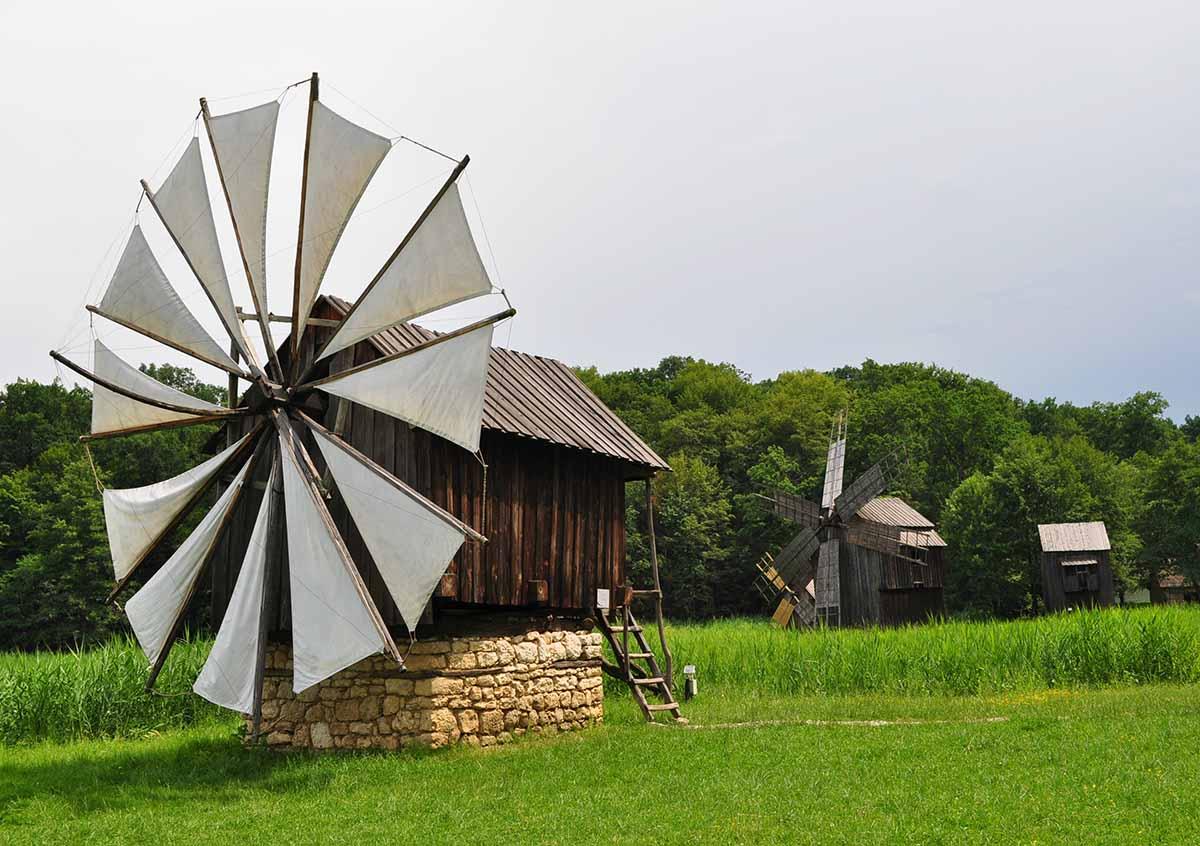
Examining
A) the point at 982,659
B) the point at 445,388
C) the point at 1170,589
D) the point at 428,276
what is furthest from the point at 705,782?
the point at 1170,589

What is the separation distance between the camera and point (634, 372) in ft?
231

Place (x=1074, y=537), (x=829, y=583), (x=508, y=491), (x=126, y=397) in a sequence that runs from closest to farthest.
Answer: (x=126, y=397) < (x=508, y=491) < (x=829, y=583) < (x=1074, y=537)

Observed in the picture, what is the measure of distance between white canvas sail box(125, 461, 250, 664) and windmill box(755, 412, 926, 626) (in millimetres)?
21998

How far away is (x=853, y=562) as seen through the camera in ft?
111

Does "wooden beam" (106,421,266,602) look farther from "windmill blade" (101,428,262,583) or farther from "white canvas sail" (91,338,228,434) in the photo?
"white canvas sail" (91,338,228,434)

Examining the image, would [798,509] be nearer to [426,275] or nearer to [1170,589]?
[1170,589]

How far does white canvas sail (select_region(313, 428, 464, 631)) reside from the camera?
12.6 metres

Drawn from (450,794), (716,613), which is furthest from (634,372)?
(450,794)

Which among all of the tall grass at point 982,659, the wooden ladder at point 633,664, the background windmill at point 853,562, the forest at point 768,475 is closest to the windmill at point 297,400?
the wooden ladder at point 633,664

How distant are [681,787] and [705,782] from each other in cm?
30

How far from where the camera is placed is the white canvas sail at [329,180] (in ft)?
44.8

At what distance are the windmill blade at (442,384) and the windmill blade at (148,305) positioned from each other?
243 cm

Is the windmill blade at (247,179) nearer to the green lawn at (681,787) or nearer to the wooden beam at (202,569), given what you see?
the wooden beam at (202,569)

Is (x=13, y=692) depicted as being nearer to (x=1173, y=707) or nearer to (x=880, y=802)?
(x=880, y=802)
